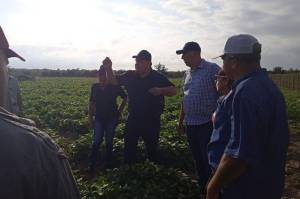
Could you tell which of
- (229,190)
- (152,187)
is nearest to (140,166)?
(152,187)

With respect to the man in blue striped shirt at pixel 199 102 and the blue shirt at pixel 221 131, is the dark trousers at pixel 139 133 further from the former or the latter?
the blue shirt at pixel 221 131

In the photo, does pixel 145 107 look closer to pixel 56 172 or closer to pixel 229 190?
pixel 229 190

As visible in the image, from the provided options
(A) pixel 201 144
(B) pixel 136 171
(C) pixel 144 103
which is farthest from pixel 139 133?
(A) pixel 201 144

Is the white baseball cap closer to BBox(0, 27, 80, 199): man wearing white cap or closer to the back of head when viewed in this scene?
the back of head

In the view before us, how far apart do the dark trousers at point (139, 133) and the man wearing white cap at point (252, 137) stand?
3905 mm

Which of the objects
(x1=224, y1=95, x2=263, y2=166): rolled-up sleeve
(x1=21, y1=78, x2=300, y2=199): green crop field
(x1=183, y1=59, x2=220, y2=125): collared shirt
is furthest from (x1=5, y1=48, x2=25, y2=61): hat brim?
(x1=21, y1=78, x2=300, y2=199): green crop field

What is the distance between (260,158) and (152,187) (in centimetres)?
345

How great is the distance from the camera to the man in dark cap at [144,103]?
7.47 m

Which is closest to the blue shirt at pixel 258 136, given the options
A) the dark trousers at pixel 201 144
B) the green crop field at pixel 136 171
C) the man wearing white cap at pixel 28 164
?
the man wearing white cap at pixel 28 164

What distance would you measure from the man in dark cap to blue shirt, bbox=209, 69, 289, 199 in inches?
156

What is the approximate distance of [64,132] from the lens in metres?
14.7

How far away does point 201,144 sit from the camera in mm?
6348

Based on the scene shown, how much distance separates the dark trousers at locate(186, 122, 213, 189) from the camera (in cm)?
633

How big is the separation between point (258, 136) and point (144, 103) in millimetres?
4237
